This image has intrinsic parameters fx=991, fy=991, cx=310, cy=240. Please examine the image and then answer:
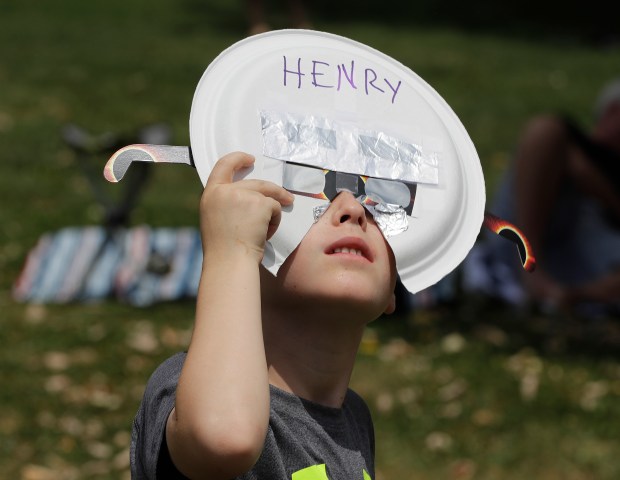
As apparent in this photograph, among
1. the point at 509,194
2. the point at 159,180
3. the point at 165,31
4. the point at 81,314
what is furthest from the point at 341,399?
the point at 165,31

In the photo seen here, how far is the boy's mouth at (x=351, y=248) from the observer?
162 centimetres

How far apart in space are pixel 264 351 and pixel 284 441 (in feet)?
0.61

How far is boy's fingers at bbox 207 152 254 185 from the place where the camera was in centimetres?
156

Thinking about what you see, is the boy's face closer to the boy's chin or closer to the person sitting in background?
the boy's chin

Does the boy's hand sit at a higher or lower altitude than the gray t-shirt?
higher

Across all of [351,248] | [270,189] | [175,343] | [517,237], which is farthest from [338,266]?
[175,343]

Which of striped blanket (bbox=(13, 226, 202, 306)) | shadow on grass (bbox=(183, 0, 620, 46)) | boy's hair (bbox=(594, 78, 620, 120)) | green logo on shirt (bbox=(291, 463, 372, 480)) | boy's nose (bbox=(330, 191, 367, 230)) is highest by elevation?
boy's nose (bbox=(330, 191, 367, 230))

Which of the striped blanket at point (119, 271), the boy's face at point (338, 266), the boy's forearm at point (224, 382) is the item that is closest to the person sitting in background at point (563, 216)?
the striped blanket at point (119, 271)

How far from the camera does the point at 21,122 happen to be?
935 cm

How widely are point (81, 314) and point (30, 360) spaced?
2.09 ft

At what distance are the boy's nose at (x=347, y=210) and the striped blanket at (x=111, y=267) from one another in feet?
13.5

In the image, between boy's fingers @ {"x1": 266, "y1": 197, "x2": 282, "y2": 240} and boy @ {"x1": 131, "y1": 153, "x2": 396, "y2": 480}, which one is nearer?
boy @ {"x1": 131, "y1": 153, "x2": 396, "y2": 480}

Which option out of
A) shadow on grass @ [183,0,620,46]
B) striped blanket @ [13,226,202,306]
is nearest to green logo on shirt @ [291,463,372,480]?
striped blanket @ [13,226,202,306]

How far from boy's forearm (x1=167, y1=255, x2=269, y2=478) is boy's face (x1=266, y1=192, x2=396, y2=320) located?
5.8 inches
